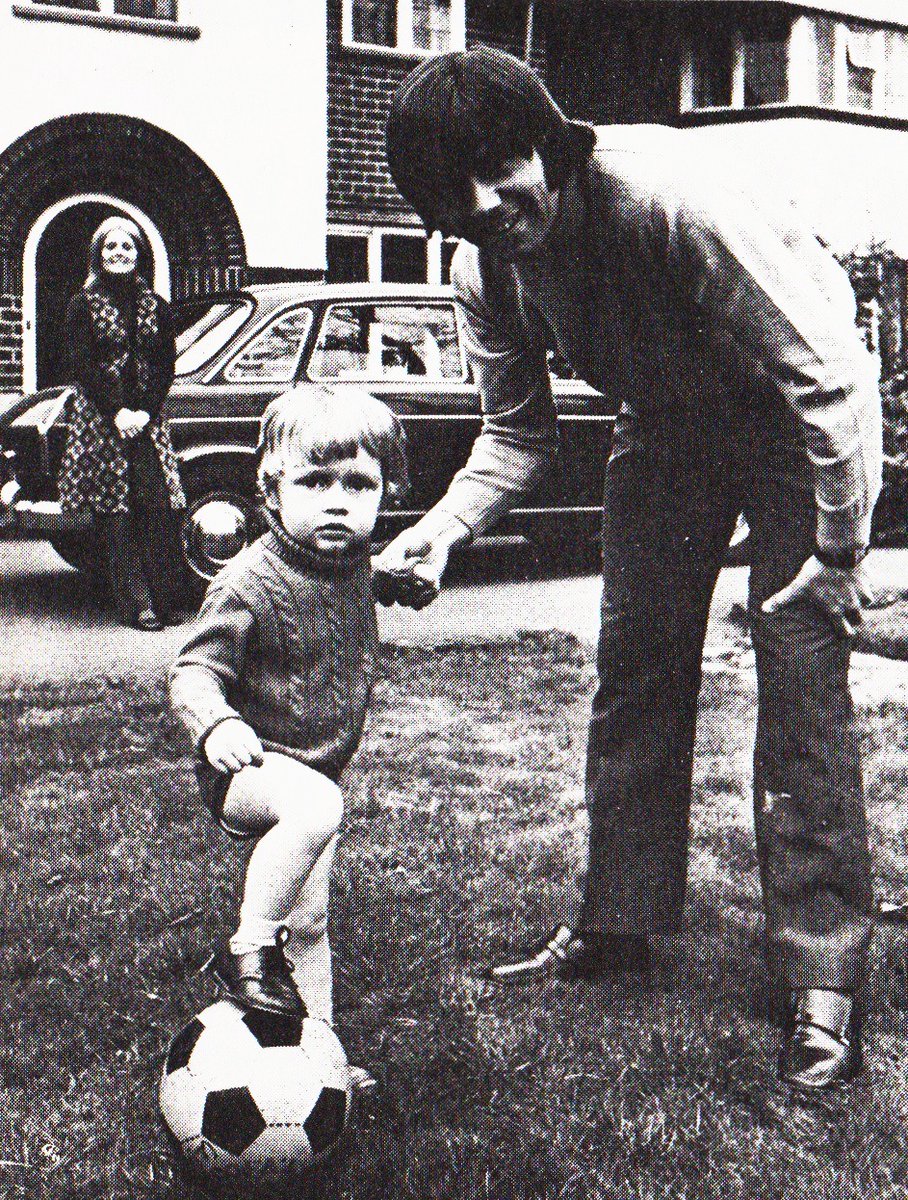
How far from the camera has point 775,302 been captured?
2295 mm

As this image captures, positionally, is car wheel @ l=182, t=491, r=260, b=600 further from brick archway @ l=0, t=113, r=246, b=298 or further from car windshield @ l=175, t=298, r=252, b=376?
Answer: brick archway @ l=0, t=113, r=246, b=298

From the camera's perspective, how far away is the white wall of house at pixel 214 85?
5281mm

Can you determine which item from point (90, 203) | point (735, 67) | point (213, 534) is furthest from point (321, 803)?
point (735, 67)

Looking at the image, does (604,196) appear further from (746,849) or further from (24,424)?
(24,424)

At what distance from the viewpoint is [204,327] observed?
23.1ft

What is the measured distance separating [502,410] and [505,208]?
0.65 meters

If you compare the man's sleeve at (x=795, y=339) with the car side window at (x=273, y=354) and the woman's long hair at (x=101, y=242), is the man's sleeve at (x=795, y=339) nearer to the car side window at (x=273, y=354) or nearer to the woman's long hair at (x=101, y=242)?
the woman's long hair at (x=101, y=242)

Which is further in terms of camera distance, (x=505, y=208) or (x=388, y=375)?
(x=388, y=375)

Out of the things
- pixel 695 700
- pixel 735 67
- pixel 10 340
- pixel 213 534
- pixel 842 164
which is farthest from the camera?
pixel 735 67

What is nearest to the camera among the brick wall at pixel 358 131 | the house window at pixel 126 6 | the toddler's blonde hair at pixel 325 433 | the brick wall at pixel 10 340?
the toddler's blonde hair at pixel 325 433

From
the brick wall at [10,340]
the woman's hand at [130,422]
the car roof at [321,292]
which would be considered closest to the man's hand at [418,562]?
the brick wall at [10,340]

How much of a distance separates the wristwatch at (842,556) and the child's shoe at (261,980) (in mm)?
1055

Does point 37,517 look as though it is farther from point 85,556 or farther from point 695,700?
point 695,700

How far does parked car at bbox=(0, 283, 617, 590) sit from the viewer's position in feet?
21.9
